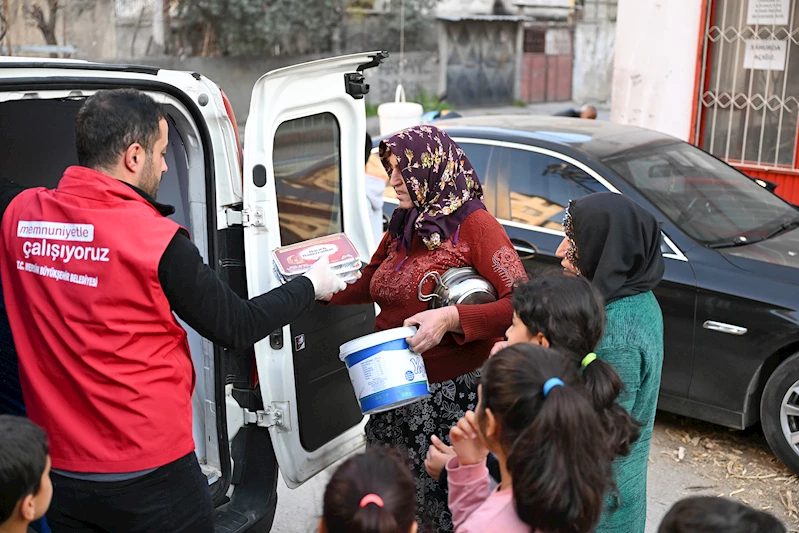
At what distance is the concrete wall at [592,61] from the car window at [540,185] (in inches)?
909

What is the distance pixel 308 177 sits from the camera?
131 inches

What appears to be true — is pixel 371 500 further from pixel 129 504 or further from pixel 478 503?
pixel 129 504

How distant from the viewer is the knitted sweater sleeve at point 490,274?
9.51 feet

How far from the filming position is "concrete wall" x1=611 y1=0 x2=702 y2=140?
26.2ft

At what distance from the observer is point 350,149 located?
11.3ft

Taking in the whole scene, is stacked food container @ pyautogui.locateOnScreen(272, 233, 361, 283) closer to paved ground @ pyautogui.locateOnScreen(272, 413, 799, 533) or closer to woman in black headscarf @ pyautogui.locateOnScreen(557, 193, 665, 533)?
woman in black headscarf @ pyautogui.locateOnScreen(557, 193, 665, 533)

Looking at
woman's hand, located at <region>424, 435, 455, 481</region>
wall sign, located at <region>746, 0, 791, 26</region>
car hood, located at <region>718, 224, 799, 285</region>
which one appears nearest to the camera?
woman's hand, located at <region>424, 435, 455, 481</region>

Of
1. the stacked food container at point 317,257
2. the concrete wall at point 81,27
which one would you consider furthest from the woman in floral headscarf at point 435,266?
the concrete wall at point 81,27

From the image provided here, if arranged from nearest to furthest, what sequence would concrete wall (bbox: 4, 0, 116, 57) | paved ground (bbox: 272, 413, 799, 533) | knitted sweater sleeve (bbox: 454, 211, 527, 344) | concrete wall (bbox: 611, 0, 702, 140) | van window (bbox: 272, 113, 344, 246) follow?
knitted sweater sleeve (bbox: 454, 211, 527, 344)
van window (bbox: 272, 113, 344, 246)
paved ground (bbox: 272, 413, 799, 533)
concrete wall (bbox: 611, 0, 702, 140)
concrete wall (bbox: 4, 0, 116, 57)

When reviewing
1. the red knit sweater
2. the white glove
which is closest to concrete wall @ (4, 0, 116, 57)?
the red knit sweater

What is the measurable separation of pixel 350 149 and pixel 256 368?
97 centimetres

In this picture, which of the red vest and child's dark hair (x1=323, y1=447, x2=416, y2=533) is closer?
child's dark hair (x1=323, y1=447, x2=416, y2=533)

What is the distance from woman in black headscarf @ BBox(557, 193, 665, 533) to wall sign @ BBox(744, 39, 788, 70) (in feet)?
19.2

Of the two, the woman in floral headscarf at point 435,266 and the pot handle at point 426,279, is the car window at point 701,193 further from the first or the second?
the pot handle at point 426,279
